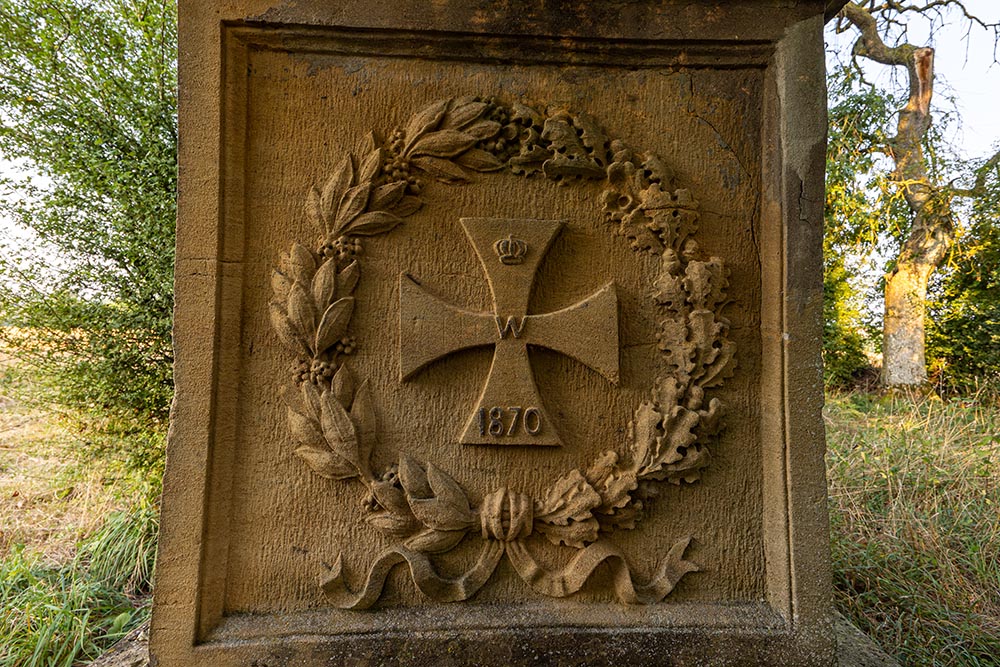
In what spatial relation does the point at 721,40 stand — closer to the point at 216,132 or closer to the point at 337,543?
the point at 216,132

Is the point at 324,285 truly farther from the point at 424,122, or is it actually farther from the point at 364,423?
the point at 424,122

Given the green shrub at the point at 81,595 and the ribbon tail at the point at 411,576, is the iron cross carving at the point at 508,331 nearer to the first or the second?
the ribbon tail at the point at 411,576

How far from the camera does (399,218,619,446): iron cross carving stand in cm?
169

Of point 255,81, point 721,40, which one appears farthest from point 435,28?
point 721,40

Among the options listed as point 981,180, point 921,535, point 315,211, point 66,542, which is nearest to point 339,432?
point 315,211

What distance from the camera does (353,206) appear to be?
66.8 inches

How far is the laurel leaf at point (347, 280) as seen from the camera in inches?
66.4

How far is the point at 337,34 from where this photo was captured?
5.64ft

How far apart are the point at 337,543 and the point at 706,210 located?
66.8 inches

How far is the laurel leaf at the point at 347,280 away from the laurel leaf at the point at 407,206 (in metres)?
0.23

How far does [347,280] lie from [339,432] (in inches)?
19.6

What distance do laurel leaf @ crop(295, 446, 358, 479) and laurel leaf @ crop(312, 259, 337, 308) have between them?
0.47 m

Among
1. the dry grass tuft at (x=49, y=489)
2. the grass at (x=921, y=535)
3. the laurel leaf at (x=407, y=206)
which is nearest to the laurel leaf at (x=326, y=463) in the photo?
the laurel leaf at (x=407, y=206)

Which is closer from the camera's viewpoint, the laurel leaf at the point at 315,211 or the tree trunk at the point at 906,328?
the laurel leaf at the point at 315,211
